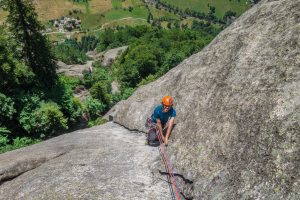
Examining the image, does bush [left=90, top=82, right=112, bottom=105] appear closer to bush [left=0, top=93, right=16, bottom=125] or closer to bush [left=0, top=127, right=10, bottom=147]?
bush [left=0, top=93, right=16, bottom=125]

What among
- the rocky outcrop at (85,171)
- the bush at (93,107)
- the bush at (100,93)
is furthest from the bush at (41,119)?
the rocky outcrop at (85,171)

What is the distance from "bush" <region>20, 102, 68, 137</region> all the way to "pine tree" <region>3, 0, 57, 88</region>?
313 inches

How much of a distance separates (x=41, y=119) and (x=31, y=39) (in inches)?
608

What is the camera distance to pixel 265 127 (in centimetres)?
1248

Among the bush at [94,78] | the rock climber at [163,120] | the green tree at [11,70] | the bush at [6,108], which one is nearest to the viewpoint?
the rock climber at [163,120]

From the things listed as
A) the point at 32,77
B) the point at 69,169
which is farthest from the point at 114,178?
the point at 32,77

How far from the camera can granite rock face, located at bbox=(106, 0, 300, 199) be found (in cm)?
1137

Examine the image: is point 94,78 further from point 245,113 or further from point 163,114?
point 245,113

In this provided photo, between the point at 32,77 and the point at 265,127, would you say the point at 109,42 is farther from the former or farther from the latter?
the point at 265,127

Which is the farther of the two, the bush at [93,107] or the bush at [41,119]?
the bush at [93,107]

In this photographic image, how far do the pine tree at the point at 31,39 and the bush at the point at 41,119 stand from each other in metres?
7.96

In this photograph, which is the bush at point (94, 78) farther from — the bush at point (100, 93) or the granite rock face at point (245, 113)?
the granite rock face at point (245, 113)

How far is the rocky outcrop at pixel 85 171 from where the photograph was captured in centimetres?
1390

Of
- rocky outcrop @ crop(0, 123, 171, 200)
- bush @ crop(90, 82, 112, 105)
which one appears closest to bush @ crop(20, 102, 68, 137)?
bush @ crop(90, 82, 112, 105)
